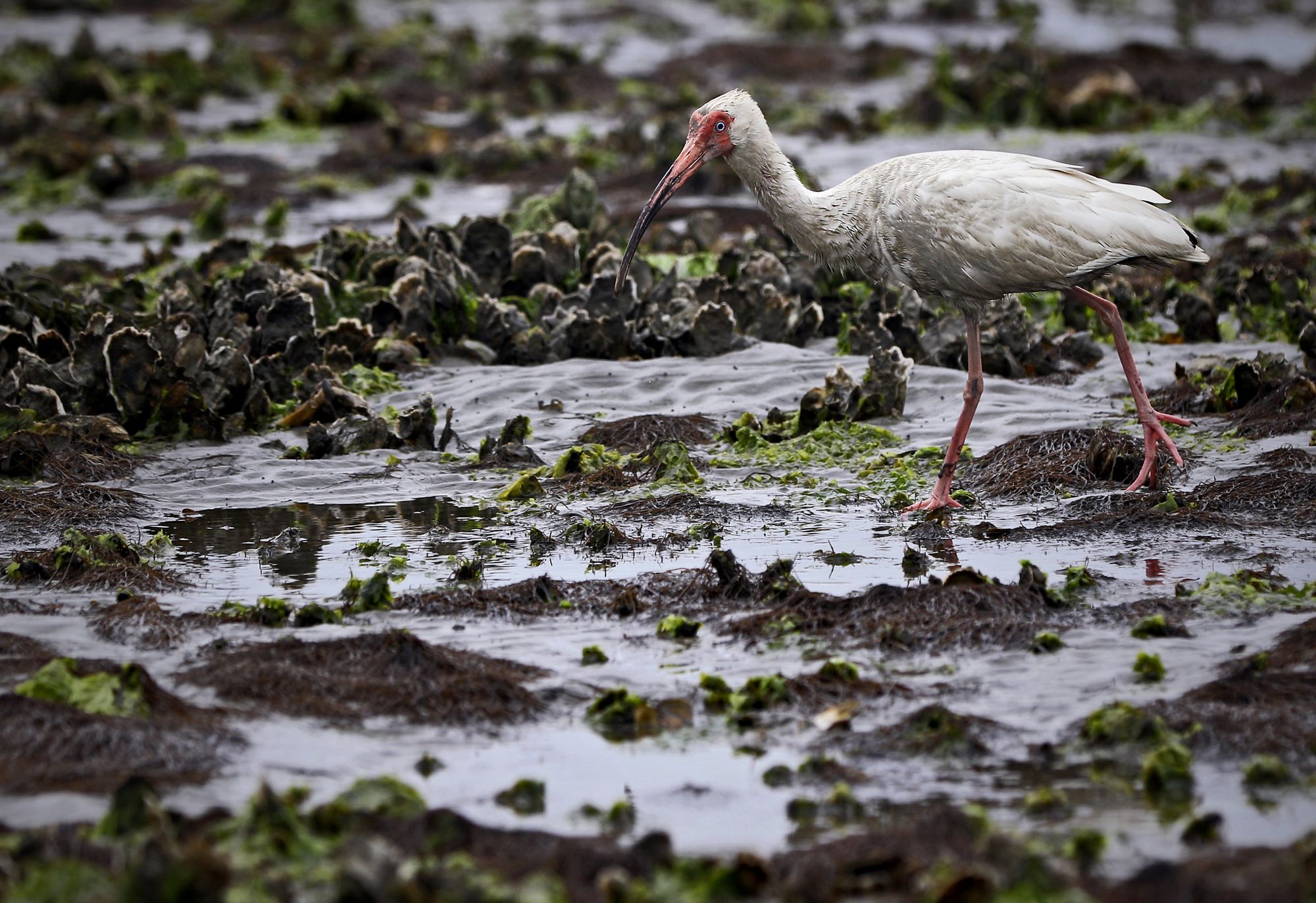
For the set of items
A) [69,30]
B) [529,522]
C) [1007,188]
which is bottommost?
[529,522]

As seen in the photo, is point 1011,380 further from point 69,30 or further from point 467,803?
point 69,30

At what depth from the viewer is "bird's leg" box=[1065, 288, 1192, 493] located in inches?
329

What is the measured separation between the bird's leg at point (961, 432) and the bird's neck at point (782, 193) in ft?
3.49

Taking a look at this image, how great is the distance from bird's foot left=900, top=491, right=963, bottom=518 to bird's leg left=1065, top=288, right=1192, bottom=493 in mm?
1013

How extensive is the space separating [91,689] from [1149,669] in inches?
157

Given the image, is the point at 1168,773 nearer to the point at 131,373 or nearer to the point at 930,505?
the point at 930,505

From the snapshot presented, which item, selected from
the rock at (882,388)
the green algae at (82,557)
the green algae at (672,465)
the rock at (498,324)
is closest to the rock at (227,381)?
the rock at (498,324)

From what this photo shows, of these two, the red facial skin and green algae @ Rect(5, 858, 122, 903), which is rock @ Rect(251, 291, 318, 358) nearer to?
the red facial skin

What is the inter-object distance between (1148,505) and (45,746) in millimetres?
5506

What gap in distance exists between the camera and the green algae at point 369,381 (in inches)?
424

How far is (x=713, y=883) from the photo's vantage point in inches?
169

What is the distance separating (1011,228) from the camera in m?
8.34

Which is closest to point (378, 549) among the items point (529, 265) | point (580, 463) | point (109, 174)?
point (580, 463)

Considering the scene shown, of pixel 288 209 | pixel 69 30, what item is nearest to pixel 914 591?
pixel 288 209
